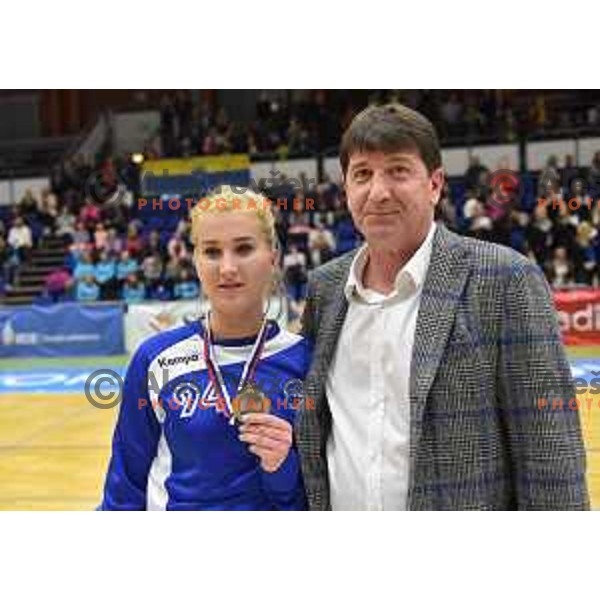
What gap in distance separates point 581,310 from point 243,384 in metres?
6.13

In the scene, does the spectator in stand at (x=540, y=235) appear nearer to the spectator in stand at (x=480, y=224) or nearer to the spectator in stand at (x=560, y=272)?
the spectator in stand at (x=560, y=272)

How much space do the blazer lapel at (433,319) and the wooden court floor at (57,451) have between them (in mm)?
2697

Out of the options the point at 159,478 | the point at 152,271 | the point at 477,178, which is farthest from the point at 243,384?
the point at 152,271

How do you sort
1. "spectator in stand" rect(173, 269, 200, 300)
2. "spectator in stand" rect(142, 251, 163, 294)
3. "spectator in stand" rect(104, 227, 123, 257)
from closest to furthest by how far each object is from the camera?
"spectator in stand" rect(173, 269, 200, 300) < "spectator in stand" rect(142, 251, 163, 294) < "spectator in stand" rect(104, 227, 123, 257)

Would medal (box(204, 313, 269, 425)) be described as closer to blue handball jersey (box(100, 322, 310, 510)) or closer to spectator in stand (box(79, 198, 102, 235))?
blue handball jersey (box(100, 322, 310, 510))

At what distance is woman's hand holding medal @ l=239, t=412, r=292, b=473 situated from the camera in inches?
53.7

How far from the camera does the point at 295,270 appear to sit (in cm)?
494

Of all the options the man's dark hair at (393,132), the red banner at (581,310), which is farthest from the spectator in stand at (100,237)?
the man's dark hair at (393,132)

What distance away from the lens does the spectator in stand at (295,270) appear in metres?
4.68

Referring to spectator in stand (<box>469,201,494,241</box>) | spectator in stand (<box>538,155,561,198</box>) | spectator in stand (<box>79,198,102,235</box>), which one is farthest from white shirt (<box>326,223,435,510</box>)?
spectator in stand (<box>79,198,102,235</box>)

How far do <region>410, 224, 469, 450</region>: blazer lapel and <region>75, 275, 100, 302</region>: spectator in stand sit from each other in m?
8.10

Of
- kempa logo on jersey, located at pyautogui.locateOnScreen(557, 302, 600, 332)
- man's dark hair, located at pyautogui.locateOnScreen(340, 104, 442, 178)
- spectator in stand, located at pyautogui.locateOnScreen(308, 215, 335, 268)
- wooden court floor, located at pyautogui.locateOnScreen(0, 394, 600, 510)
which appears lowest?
wooden court floor, located at pyautogui.locateOnScreen(0, 394, 600, 510)
